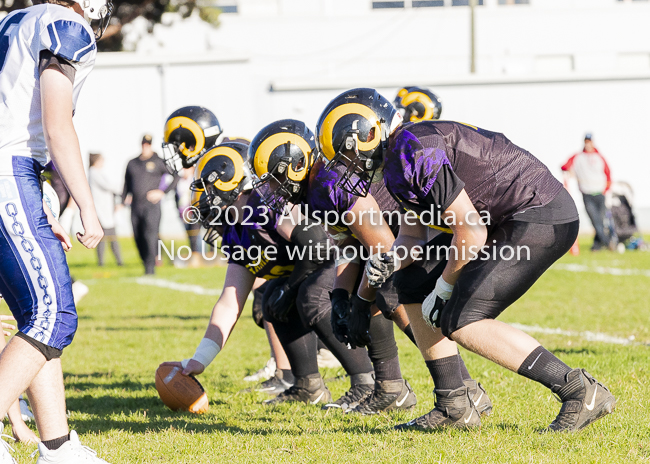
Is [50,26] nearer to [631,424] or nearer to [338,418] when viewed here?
[338,418]

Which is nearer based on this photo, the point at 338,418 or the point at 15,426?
the point at 15,426

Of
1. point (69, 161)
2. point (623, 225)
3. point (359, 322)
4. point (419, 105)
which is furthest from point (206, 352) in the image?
point (623, 225)

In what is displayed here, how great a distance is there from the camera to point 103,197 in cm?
1345

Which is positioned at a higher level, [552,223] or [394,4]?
[394,4]

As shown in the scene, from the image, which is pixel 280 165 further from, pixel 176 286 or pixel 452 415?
pixel 176 286

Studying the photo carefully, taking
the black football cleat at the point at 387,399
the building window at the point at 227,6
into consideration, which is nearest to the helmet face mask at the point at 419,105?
the black football cleat at the point at 387,399

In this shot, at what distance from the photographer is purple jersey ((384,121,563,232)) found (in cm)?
325

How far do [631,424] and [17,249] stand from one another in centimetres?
286

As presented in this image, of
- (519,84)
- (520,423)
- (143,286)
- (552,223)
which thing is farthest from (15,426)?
(519,84)

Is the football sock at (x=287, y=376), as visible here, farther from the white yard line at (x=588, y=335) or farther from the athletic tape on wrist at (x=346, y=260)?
the white yard line at (x=588, y=335)

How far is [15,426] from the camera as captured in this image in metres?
3.90

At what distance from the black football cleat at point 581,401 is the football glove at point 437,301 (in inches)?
23.9

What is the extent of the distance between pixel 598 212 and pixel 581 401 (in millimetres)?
10881

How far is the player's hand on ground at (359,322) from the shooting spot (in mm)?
3994
